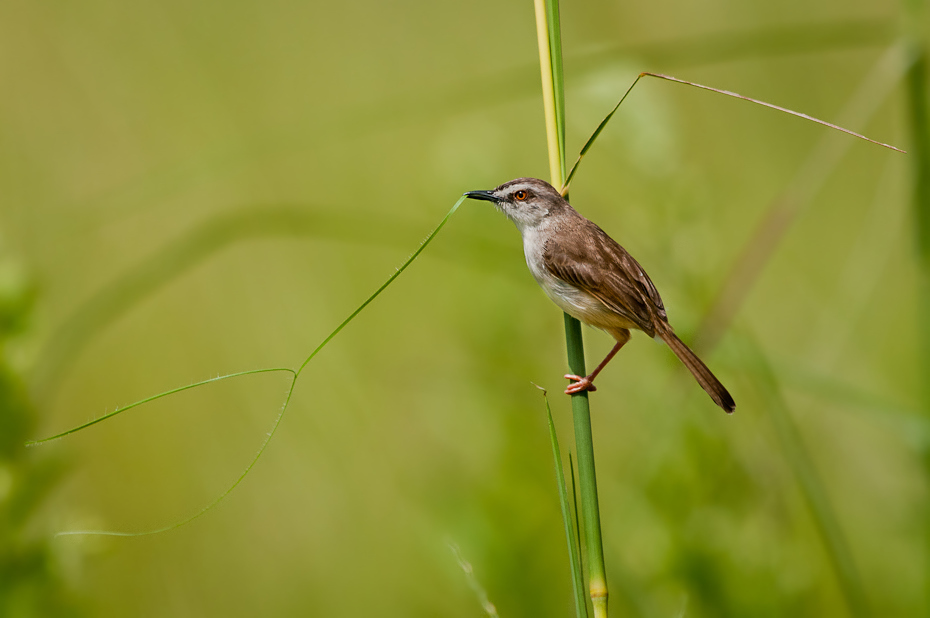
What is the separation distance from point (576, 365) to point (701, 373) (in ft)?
2.39

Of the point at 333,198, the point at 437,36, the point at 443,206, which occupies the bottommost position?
the point at 333,198

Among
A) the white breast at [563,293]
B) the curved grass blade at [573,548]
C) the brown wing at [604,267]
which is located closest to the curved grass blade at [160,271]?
the white breast at [563,293]

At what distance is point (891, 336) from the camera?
5473mm

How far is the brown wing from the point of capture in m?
2.58

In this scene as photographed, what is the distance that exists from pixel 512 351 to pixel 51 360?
7.15ft

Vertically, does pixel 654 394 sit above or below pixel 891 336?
above

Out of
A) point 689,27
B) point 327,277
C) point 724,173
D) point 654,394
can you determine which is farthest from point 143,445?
point 689,27

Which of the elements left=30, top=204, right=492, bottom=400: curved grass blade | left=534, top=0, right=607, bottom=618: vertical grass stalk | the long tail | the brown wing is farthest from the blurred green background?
left=534, top=0, right=607, bottom=618: vertical grass stalk

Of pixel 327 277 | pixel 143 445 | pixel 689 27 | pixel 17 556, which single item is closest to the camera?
pixel 17 556

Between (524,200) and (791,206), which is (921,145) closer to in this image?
(791,206)

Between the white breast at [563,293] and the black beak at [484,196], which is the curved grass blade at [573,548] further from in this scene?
the black beak at [484,196]

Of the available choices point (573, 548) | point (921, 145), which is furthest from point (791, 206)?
point (573, 548)

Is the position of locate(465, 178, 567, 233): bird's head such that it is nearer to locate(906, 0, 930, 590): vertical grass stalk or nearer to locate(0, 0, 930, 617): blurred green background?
locate(0, 0, 930, 617): blurred green background

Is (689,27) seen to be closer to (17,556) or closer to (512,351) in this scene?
(512,351)
